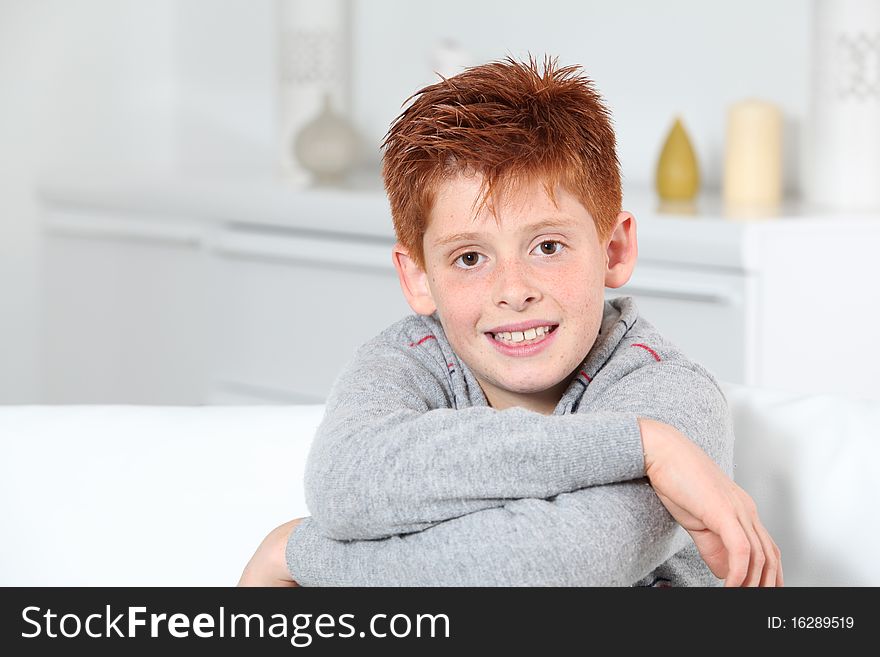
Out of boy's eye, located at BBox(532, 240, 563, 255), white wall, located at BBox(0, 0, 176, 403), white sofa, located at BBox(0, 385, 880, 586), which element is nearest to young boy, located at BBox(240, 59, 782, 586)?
boy's eye, located at BBox(532, 240, 563, 255)

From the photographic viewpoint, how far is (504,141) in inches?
43.8

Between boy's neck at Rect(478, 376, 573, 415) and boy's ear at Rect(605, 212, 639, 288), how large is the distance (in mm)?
107

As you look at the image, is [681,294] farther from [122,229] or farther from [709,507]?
[122,229]

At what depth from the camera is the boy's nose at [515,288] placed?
1.10m

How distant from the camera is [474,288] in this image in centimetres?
113

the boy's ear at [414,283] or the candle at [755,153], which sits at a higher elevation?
the candle at [755,153]

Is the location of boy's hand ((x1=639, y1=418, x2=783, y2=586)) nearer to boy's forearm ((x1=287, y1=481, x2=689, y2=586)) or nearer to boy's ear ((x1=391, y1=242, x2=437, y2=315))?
boy's forearm ((x1=287, y1=481, x2=689, y2=586))

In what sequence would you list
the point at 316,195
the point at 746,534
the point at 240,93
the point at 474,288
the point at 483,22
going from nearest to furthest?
1. the point at 746,534
2. the point at 474,288
3. the point at 316,195
4. the point at 483,22
5. the point at 240,93

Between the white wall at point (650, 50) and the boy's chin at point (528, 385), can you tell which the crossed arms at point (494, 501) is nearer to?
the boy's chin at point (528, 385)

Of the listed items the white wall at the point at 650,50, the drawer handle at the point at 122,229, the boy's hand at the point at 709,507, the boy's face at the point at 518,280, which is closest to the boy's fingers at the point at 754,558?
the boy's hand at the point at 709,507

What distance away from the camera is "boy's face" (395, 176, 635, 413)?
1.11 m
